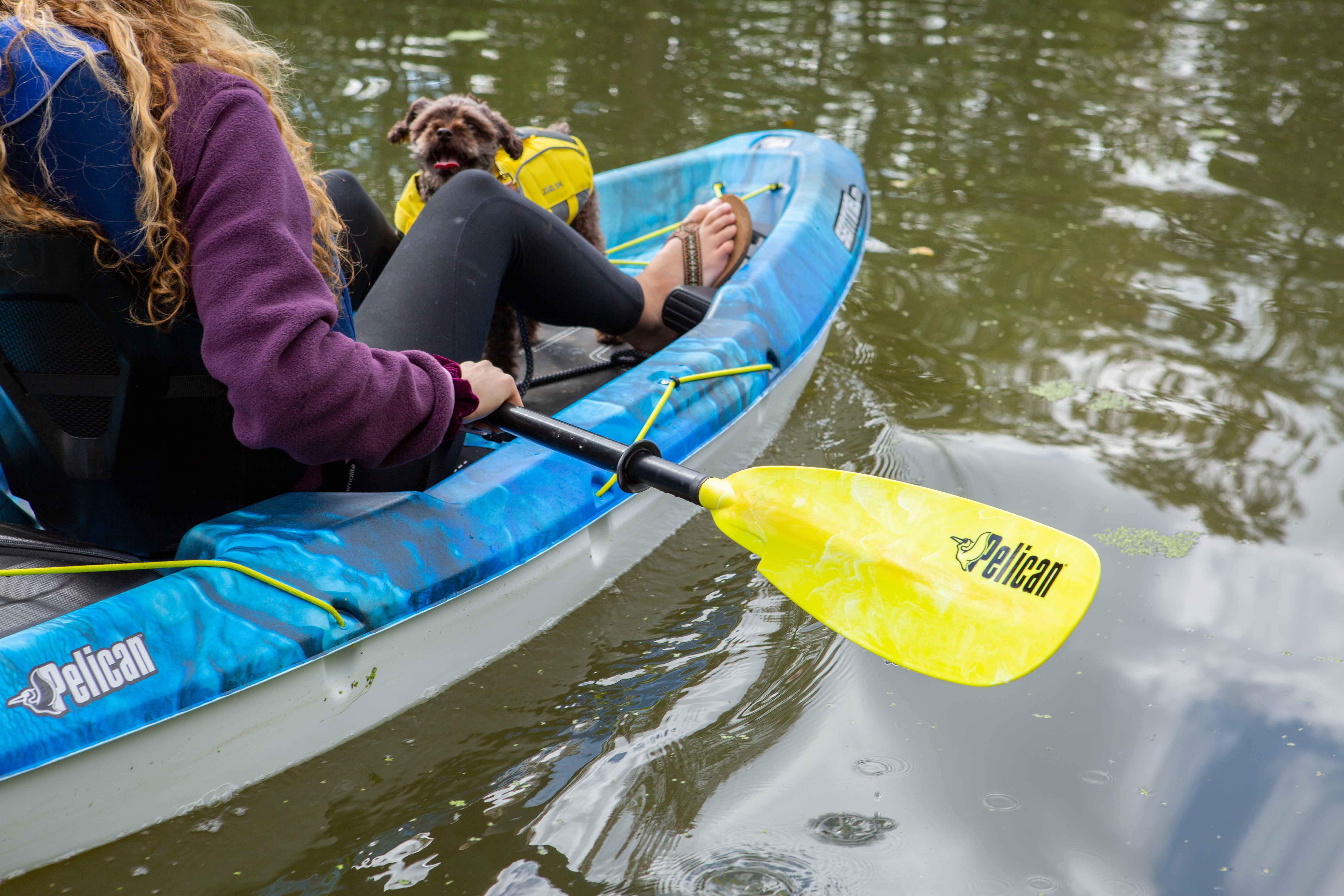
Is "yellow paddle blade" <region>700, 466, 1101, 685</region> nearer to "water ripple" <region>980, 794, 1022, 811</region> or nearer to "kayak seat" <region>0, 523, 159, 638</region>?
"water ripple" <region>980, 794, 1022, 811</region>

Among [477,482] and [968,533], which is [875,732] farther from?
[477,482]

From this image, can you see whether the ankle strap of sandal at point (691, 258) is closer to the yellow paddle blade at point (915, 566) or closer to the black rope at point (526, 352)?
the black rope at point (526, 352)

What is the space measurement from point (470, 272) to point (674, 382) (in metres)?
0.49

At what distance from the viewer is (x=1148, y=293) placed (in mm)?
3811

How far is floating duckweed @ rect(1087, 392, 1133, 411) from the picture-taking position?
9.91 ft

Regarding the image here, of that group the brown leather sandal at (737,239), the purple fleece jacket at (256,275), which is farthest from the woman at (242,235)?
the brown leather sandal at (737,239)

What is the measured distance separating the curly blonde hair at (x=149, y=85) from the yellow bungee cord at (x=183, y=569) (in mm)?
374

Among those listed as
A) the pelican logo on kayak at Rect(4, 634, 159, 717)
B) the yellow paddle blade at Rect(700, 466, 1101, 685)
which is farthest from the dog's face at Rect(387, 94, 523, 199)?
the pelican logo on kayak at Rect(4, 634, 159, 717)

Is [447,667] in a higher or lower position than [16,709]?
lower

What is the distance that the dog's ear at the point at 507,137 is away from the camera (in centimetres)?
249

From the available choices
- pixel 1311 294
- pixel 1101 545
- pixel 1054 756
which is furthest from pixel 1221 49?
pixel 1054 756

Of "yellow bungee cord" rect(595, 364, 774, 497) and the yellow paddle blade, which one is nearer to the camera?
the yellow paddle blade

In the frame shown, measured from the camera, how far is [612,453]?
67.1 inches

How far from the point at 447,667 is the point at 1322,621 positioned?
1.83m
